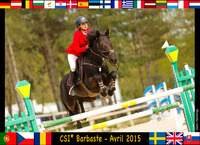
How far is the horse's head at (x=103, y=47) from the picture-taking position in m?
3.75

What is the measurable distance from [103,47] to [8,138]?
72.2 inches

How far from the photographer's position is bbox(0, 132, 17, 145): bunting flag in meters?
2.96

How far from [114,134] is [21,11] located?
385 inches

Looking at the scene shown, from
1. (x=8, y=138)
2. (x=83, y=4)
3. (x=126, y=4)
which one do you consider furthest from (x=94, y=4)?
(x=8, y=138)

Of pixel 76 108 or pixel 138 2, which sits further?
pixel 76 108

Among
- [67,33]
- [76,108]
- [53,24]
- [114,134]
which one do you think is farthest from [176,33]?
[114,134]

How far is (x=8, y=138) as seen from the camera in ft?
9.73

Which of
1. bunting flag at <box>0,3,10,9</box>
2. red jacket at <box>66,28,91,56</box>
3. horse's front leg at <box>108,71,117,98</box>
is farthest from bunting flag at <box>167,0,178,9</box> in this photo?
bunting flag at <box>0,3,10,9</box>

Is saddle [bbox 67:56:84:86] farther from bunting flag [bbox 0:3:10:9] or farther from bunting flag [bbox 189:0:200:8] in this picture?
bunting flag [bbox 189:0:200:8]

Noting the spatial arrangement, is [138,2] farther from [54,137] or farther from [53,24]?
[53,24]

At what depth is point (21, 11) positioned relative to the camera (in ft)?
37.6

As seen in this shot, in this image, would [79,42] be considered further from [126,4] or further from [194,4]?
[194,4]

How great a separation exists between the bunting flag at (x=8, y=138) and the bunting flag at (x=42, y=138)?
0.76 feet

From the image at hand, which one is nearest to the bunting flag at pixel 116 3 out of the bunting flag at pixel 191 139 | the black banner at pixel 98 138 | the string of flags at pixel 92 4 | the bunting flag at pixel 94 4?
the string of flags at pixel 92 4
